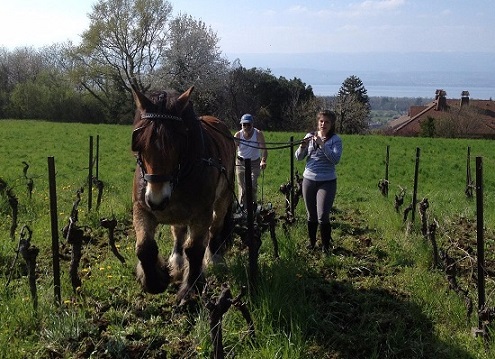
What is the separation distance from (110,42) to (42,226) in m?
35.3

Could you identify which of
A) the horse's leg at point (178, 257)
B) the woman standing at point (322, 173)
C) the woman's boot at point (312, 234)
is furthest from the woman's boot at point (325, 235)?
the horse's leg at point (178, 257)

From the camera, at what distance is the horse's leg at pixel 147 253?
13.8ft

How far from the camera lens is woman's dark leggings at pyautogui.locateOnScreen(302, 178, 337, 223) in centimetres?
598

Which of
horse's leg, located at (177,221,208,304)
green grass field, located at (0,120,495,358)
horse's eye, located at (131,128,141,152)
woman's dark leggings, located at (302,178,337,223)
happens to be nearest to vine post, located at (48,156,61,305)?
green grass field, located at (0,120,495,358)

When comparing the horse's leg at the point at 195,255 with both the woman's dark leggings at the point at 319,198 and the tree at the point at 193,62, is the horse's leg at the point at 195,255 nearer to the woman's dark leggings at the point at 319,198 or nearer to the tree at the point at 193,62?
the woman's dark leggings at the point at 319,198

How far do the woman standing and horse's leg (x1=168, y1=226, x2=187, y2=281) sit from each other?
174 centimetres

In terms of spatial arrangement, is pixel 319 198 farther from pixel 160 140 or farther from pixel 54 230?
pixel 54 230

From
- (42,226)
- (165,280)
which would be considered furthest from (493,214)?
(42,226)

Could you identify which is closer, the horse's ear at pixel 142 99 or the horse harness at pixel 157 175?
the horse harness at pixel 157 175

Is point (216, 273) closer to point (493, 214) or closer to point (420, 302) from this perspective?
point (420, 302)

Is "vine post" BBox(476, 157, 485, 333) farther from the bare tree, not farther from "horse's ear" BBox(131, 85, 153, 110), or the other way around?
the bare tree

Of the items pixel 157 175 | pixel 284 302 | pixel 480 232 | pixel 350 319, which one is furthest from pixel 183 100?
pixel 480 232

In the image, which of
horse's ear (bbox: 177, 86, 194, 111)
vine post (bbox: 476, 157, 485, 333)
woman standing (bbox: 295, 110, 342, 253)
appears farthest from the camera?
woman standing (bbox: 295, 110, 342, 253)

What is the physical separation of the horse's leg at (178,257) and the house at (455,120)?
38.5 m
